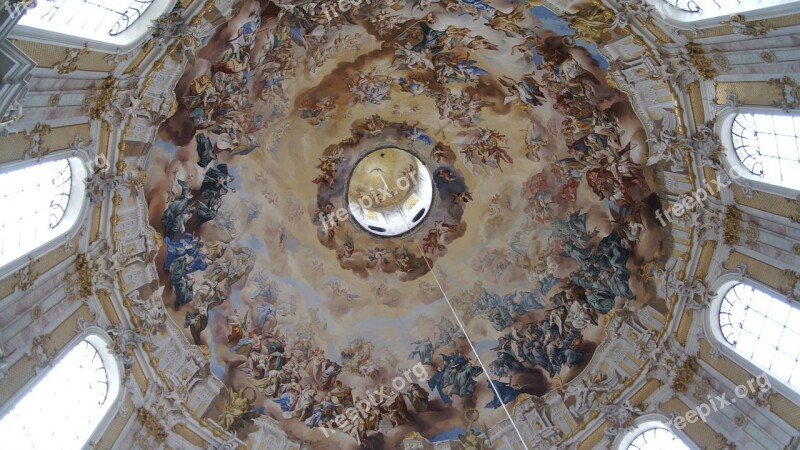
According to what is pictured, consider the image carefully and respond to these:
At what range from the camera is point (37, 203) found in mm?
12047

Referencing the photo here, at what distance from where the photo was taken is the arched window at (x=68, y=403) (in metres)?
11.0

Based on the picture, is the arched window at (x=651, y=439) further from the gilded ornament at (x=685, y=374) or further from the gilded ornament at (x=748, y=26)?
the gilded ornament at (x=748, y=26)

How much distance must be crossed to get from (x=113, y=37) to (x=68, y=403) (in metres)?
7.10

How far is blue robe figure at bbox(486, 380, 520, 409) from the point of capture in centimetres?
1870

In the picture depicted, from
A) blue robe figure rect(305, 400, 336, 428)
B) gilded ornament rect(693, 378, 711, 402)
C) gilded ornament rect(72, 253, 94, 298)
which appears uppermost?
gilded ornament rect(72, 253, 94, 298)

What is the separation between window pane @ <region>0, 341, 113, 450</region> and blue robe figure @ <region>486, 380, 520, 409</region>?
411 inches

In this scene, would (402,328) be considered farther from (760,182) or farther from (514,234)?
(760,182)

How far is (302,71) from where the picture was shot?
1795cm

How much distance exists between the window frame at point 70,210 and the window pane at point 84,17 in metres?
2.28

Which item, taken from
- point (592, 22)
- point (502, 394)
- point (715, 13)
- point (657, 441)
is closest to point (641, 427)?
point (657, 441)

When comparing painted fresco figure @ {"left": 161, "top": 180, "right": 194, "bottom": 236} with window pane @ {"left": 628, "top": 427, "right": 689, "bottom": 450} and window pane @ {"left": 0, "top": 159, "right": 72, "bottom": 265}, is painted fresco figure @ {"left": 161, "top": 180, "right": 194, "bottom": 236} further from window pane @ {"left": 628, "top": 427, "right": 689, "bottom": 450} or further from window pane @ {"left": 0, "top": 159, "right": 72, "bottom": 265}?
window pane @ {"left": 628, "top": 427, "right": 689, "bottom": 450}

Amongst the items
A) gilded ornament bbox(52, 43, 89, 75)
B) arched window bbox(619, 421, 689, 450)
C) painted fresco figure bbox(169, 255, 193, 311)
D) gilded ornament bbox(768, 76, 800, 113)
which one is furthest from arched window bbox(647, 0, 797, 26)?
painted fresco figure bbox(169, 255, 193, 311)

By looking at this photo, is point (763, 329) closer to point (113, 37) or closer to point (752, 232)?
point (752, 232)

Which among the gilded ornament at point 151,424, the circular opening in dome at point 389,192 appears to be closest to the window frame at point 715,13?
the circular opening in dome at point 389,192
